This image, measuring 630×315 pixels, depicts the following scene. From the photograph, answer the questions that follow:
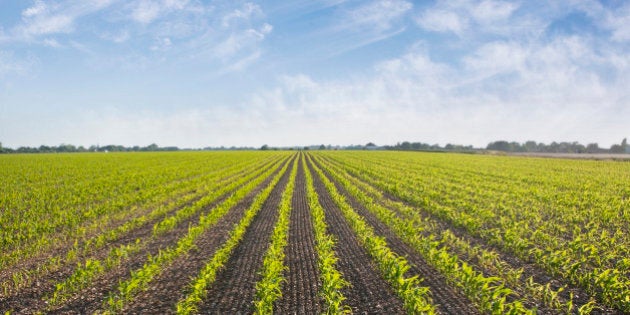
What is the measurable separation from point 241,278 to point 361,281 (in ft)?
9.99

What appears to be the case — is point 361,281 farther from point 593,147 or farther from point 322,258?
point 593,147

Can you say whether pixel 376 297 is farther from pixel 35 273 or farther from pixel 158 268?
pixel 35 273

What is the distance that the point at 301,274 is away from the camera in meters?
8.67

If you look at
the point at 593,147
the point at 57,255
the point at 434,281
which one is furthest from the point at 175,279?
the point at 593,147

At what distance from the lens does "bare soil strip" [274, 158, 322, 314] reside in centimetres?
697

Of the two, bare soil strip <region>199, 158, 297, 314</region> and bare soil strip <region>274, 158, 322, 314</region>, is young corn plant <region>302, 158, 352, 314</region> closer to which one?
bare soil strip <region>274, 158, 322, 314</region>

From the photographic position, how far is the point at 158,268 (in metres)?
8.81

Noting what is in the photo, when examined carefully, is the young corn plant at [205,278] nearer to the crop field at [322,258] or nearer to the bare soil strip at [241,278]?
the crop field at [322,258]

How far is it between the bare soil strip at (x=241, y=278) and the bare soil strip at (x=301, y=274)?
2.58ft

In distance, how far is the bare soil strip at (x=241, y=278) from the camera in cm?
709

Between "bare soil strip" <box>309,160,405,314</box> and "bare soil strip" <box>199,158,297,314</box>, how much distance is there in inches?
89.6

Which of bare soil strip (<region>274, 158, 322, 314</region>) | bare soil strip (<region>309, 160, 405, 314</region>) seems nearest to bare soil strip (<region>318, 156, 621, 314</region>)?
bare soil strip (<region>309, 160, 405, 314</region>)

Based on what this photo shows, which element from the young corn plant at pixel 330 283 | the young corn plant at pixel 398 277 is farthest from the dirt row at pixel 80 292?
the young corn plant at pixel 398 277

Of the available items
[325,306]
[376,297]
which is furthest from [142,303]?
[376,297]
